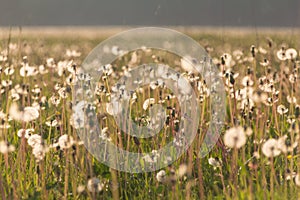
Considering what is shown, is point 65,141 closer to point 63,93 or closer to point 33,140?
point 33,140

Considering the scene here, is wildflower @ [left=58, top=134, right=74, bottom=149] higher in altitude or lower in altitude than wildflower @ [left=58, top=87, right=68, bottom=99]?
lower

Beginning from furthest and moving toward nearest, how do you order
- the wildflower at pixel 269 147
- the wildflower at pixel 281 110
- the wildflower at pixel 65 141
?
the wildflower at pixel 281 110 → the wildflower at pixel 65 141 → the wildflower at pixel 269 147

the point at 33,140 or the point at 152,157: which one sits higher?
the point at 33,140

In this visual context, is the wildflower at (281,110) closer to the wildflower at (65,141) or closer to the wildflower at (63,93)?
the wildflower at (63,93)

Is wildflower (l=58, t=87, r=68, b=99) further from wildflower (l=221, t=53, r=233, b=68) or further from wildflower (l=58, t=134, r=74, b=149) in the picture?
wildflower (l=221, t=53, r=233, b=68)

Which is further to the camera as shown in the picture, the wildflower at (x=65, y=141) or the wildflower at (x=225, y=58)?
the wildflower at (x=225, y=58)

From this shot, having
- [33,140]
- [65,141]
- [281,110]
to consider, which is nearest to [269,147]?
[65,141]

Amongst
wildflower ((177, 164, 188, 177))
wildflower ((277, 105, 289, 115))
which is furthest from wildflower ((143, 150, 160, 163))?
wildflower ((277, 105, 289, 115))

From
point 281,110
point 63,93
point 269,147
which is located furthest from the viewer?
point 281,110

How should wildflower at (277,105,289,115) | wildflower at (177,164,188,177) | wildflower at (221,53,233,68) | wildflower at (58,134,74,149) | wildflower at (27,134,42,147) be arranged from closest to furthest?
1. wildflower at (177,164,188,177)
2. wildflower at (58,134,74,149)
3. wildflower at (27,134,42,147)
4. wildflower at (221,53,233,68)
5. wildflower at (277,105,289,115)

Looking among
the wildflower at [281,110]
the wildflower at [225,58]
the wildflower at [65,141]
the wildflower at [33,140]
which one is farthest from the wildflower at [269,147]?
the wildflower at [33,140]

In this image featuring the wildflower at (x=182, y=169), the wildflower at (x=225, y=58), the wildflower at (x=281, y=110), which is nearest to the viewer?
the wildflower at (x=182, y=169)

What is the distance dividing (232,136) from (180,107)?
149 centimetres

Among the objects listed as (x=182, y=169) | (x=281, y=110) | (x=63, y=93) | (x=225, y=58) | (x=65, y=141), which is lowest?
(x=182, y=169)
